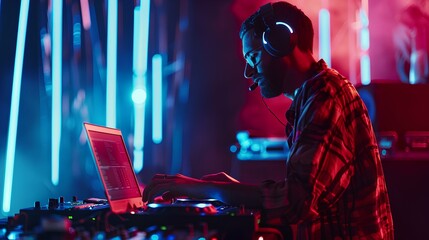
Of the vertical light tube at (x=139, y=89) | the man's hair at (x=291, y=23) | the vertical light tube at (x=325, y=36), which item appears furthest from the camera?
the vertical light tube at (x=325, y=36)

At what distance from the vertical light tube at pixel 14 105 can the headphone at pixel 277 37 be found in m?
2.64

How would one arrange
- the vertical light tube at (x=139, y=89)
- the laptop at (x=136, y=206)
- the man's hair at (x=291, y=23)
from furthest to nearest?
the vertical light tube at (x=139, y=89), the man's hair at (x=291, y=23), the laptop at (x=136, y=206)

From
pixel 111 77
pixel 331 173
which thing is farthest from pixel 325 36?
pixel 331 173

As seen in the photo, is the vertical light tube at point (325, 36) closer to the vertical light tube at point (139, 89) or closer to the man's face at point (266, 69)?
the vertical light tube at point (139, 89)

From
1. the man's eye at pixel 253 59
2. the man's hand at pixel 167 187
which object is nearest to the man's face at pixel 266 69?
the man's eye at pixel 253 59

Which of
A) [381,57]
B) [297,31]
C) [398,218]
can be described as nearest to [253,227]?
[297,31]

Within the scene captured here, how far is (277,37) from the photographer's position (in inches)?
62.0

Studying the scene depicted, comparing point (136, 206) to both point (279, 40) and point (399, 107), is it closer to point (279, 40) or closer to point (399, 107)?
point (279, 40)

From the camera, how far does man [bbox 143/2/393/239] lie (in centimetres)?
137

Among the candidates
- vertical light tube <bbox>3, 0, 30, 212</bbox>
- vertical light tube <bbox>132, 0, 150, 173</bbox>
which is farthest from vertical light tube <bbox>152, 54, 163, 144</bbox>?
vertical light tube <bbox>3, 0, 30, 212</bbox>

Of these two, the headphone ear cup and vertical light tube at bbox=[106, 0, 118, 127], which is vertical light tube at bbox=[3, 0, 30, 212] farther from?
the headphone ear cup

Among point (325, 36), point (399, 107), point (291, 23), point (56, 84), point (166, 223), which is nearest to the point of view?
point (166, 223)

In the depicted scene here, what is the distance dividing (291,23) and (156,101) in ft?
8.36

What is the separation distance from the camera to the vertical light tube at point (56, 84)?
157 inches
